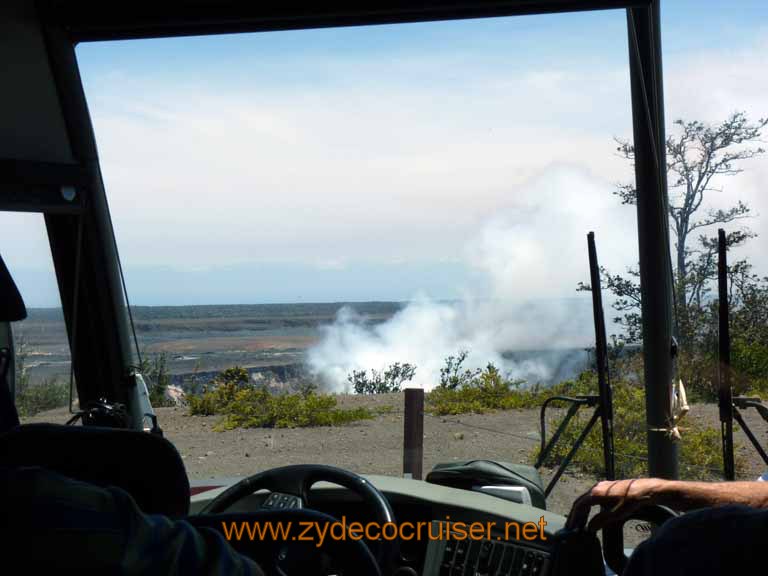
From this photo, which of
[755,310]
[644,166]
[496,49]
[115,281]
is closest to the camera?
[755,310]

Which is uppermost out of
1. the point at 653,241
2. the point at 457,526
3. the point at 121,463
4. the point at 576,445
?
the point at 653,241

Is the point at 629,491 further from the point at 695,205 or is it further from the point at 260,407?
the point at 260,407

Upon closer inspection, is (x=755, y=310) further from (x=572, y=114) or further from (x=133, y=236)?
(x=133, y=236)

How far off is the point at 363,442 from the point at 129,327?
128 cm

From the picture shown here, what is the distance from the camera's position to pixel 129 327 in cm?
381

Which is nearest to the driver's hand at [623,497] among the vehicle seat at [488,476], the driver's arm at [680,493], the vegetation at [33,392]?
the driver's arm at [680,493]

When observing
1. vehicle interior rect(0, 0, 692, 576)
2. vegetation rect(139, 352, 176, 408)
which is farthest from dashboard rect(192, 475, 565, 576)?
vegetation rect(139, 352, 176, 408)

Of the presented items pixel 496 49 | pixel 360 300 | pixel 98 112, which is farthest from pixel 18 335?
pixel 496 49

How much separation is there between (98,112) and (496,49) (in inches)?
68.7

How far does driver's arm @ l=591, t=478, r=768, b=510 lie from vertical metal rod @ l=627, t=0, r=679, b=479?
66.1 inches

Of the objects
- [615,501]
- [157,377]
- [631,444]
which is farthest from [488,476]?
[157,377]

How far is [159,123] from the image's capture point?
3.72 m

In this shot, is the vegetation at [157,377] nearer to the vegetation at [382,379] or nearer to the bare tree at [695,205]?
the vegetation at [382,379]

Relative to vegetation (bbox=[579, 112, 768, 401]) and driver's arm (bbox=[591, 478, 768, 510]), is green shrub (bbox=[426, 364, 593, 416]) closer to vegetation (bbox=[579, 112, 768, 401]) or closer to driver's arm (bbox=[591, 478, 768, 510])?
vegetation (bbox=[579, 112, 768, 401])
